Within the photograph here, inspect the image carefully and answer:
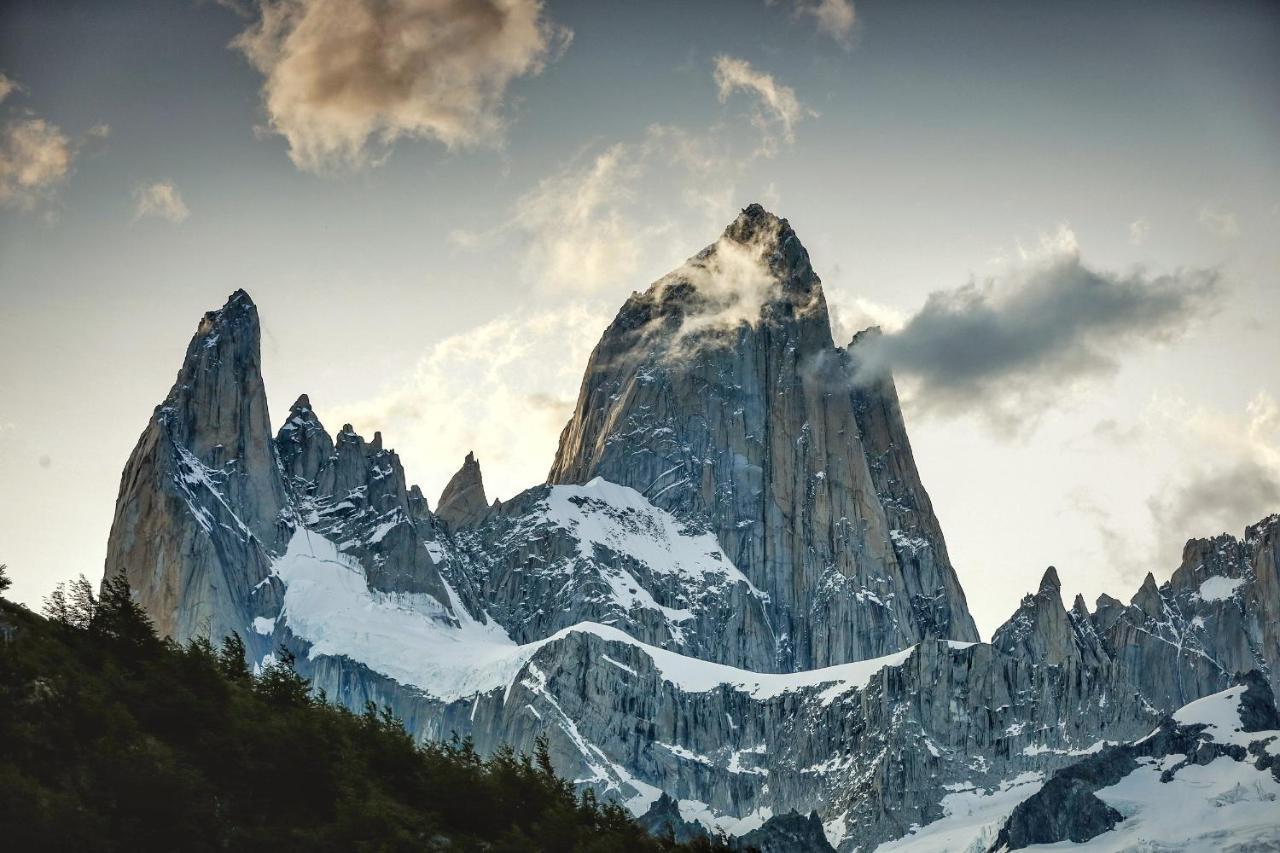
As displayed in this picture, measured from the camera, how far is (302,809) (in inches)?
2515

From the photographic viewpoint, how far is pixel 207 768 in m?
62.9

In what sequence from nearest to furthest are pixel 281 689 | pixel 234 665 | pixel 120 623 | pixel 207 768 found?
1. pixel 207 768
2. pixel 120 623
3. pixel 234 665
4. pixel 281 689

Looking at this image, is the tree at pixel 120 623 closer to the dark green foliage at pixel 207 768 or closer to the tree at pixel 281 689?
the dark green foliage at pixel 207 768

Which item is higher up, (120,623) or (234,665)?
(120,623)

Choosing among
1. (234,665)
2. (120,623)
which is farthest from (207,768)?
(234,665)

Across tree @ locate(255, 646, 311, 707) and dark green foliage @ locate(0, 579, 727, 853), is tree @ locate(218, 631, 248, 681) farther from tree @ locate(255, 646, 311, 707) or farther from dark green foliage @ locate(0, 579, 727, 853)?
tree @ locate(255, 646, 311, 707)

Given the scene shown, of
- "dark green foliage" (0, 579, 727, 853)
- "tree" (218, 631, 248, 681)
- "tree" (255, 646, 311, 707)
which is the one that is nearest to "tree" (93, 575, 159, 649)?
"dark green foliage" (0, 579, 727, 853)

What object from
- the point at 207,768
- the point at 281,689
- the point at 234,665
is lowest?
the point at 207,768

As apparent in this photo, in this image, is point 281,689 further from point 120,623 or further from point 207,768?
point 207,768

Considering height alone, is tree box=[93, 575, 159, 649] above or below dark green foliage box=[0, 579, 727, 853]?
above

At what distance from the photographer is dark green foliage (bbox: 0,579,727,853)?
186ft

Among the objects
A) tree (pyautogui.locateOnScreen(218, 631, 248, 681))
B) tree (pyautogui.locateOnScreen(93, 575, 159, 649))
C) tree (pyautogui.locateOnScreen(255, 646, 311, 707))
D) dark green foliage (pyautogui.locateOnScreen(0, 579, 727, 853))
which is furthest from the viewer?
tree (pyautogui.locateOnScreen(255, 646, 311, 707))

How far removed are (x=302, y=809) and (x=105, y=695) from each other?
7.55 meters

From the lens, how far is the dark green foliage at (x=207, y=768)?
186 ft
